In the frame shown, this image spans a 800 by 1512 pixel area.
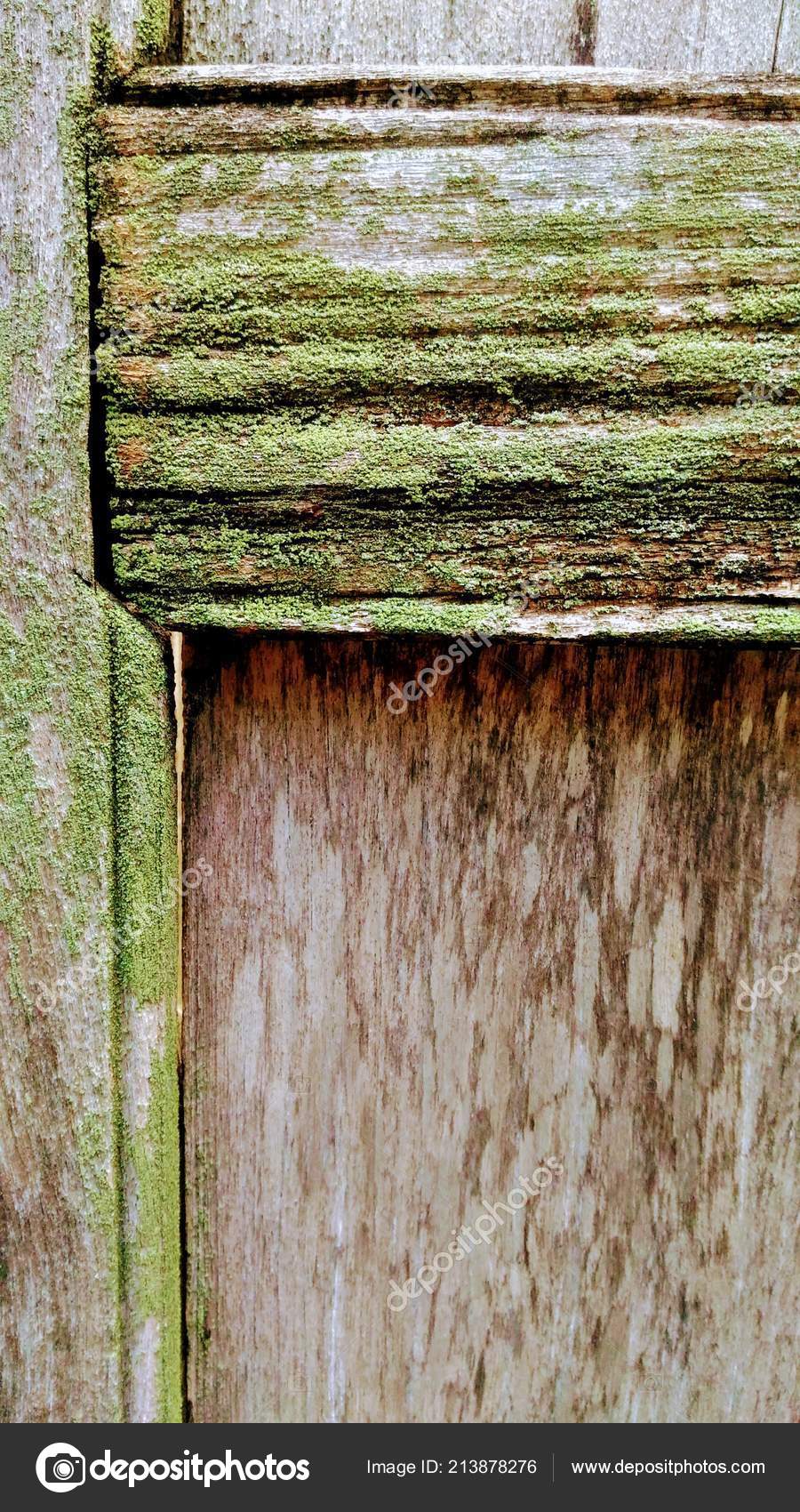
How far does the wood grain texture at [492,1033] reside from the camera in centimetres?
77

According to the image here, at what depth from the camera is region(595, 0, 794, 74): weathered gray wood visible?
64 cm

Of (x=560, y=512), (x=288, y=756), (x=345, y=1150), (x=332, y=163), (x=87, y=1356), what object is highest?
(x=332, y=163)

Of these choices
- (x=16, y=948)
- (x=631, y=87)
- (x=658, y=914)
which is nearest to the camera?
(x=631, y=87)

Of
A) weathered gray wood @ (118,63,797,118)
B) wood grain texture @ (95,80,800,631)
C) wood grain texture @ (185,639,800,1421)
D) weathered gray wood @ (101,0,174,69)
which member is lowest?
wood grain texture @ (185,639,800,1421)

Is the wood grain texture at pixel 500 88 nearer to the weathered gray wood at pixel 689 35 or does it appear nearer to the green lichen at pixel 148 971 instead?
the weathered gray wood at pixel 689 35

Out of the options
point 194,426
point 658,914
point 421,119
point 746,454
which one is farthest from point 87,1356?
point 421,119

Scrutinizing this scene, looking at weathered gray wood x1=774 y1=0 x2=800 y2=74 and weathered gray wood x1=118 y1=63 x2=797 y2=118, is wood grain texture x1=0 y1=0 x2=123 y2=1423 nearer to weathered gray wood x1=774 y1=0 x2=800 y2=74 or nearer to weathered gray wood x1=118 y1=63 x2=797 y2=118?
weathered gray wood x1=118 y1=63 x2=797 y2=118

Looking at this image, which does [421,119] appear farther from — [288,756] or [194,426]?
[288,756]

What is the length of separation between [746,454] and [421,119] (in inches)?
13.3

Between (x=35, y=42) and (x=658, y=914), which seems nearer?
(x=35, y=42)

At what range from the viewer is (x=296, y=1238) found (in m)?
0.82
